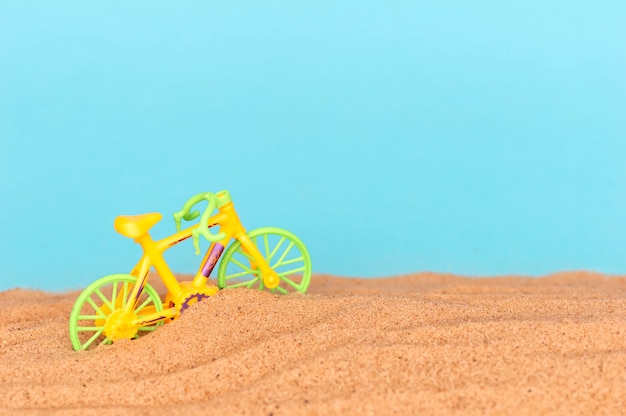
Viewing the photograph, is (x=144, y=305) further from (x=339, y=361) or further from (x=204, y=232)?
(x=339, y=361)

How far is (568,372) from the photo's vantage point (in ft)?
8.91

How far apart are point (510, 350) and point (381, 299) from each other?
990 millimetres

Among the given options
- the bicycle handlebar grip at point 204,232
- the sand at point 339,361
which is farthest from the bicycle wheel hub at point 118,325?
the bicycle handlebar grip at point 204,232

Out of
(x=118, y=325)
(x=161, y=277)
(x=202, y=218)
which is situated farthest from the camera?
(x=161, y=277)

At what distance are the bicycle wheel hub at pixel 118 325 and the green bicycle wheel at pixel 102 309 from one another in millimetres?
21

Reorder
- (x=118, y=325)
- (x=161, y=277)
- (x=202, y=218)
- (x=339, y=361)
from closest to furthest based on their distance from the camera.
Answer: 1. (x=339, y=361)
2. (x=118, y=325)
3. (x=202, y=218)
4. (x=161, y=277)

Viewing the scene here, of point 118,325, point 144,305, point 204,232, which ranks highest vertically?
point 204,232

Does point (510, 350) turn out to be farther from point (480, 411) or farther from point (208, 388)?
point (208, 388)

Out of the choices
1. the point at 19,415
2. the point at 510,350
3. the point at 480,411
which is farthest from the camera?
the point at 510,350

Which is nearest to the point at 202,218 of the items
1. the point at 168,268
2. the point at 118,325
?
the point at 168,268

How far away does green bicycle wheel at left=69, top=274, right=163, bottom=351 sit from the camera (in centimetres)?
342

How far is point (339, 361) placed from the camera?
Answer: 285 centimetres

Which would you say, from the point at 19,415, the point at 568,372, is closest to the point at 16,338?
the point at 19,415

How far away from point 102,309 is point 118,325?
174 mm
